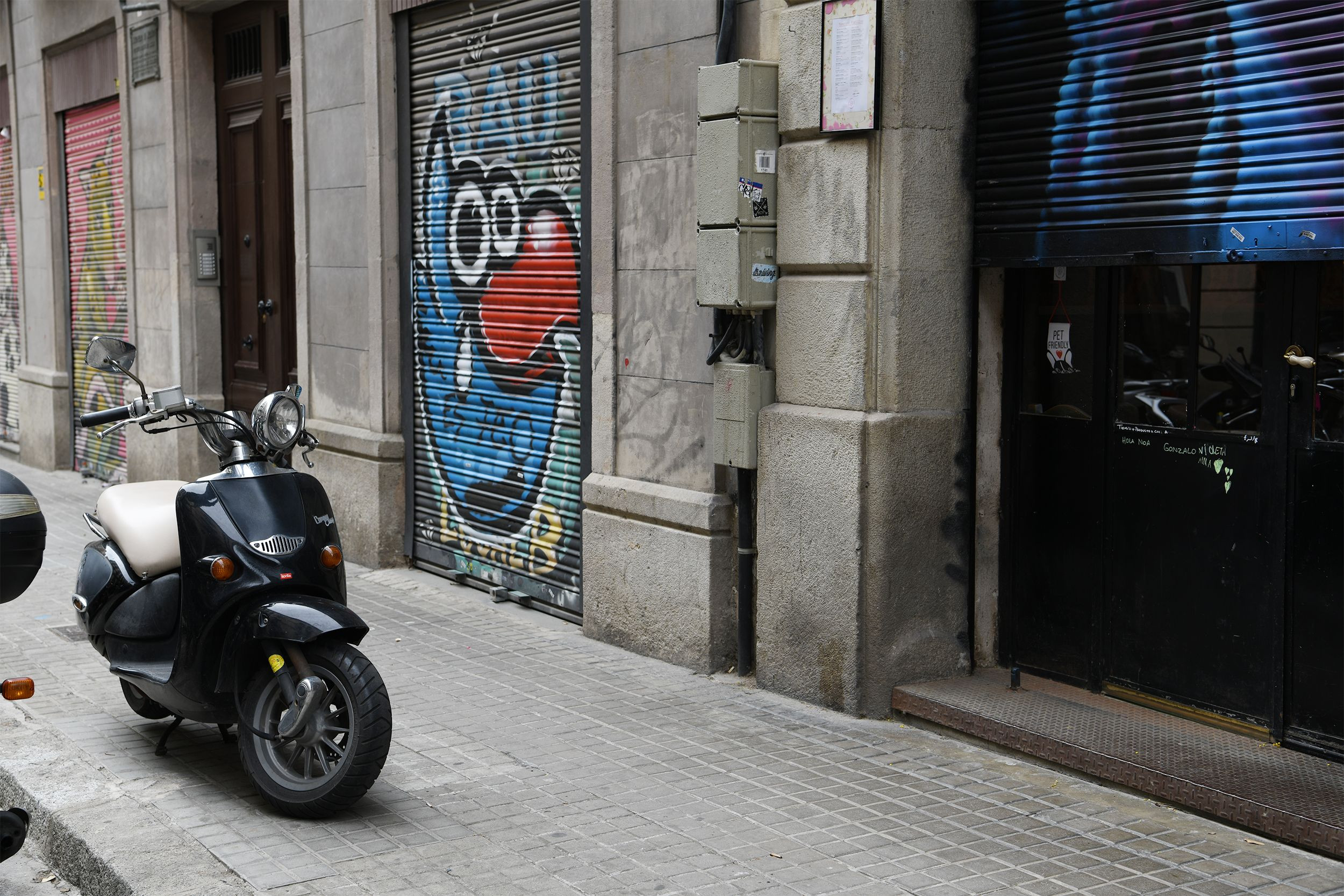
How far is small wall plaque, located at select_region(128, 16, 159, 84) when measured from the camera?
41.6 feet

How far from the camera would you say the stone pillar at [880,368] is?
6.07 metres

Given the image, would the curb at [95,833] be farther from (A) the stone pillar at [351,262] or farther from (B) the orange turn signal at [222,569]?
(A) the stone pillar at [351,262]

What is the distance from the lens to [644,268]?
7387mm

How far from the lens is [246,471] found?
17.2 feet

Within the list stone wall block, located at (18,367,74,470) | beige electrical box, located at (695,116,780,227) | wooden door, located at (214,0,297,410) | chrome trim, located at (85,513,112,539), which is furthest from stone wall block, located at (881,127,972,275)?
stone wall block, located at (18,367,74,470)

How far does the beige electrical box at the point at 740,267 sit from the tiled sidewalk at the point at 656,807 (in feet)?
5.80

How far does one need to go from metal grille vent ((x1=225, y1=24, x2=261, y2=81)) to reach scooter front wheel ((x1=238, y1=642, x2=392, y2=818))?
813 cm

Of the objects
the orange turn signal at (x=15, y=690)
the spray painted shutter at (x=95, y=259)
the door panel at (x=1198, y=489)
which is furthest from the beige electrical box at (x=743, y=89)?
the spray painted shutter at (x=95, y=259)

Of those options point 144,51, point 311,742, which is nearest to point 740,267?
point 311,742

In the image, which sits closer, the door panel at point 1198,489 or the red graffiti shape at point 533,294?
the door panel at point 1198,489

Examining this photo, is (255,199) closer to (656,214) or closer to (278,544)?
(656,214)

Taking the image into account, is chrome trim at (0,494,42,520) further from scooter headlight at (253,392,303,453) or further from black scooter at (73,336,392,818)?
scooter headlight at (253,392,303,453)

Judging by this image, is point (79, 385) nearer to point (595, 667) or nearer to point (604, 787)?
point (595, 667)

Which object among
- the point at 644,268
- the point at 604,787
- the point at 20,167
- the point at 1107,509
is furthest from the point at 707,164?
the point at 20,167
